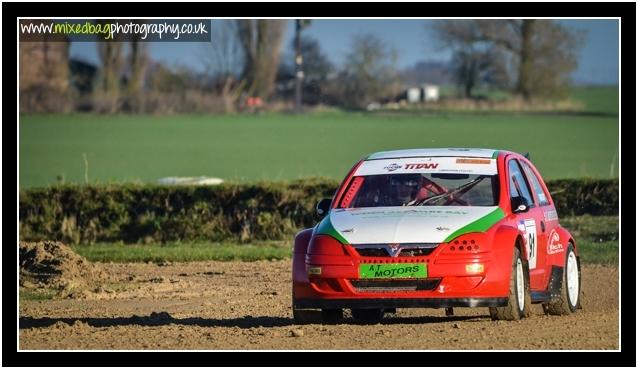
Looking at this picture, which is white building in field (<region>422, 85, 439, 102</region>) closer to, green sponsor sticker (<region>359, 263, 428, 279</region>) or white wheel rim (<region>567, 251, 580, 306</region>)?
white wheel rim (<region>567, 251, 580, 306</region>)

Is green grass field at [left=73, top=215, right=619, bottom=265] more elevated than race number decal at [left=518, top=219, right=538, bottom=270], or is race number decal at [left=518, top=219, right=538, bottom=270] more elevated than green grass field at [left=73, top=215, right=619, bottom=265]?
race number decal at [left=518, top=219, right=538, bottom=270]

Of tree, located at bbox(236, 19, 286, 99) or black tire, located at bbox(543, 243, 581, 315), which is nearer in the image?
black tire, located at bbox(543, 243, 581, 315)

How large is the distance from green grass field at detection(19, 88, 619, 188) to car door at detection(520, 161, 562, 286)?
19980 mm

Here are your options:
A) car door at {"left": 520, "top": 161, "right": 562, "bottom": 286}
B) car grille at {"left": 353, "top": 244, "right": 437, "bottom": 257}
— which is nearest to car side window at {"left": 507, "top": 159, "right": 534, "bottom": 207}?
car door at {"left": 520, "top": 161, "right": 562, "bottom": 286}

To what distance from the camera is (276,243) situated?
2364 centimetres

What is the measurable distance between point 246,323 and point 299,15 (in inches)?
187

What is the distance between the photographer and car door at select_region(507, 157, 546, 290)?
43.6 ft

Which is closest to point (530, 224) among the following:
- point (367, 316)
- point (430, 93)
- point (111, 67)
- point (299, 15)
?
point (367, 316)

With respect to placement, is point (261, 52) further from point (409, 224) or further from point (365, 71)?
point (409, 224)

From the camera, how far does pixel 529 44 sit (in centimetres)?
6203

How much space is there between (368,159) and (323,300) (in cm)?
→ 198

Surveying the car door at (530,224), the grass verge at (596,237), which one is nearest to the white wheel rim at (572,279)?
the car door at (530,224)

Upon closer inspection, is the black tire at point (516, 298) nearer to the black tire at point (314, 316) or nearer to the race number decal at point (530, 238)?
the race number decal at point (530, 238)

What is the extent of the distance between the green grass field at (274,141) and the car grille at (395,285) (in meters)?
22.5
